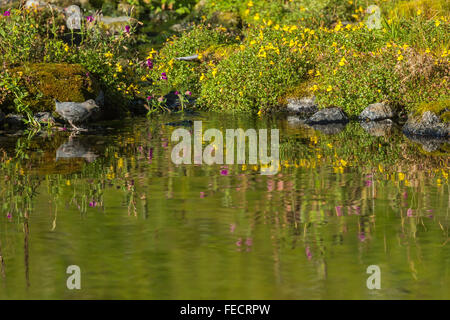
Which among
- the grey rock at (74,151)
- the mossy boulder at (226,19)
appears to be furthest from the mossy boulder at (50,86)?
the mossy boulder at (226,19)

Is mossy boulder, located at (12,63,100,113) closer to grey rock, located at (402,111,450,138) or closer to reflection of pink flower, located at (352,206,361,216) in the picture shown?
grey rock, located at (402,111,450,138)

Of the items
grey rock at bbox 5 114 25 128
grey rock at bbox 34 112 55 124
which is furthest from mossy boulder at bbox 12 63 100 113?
grey rock at bbox 5 114 25 128

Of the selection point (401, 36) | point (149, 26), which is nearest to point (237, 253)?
point (401, 36)

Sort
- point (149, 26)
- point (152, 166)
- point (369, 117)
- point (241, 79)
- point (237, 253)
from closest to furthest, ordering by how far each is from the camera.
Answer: point (237, 253), point (152, 166), point (369, 117), point (241, 79), point (149, 26)

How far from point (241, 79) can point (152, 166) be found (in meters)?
6.15

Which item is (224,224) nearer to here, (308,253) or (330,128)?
(308,253)

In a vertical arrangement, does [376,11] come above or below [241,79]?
above

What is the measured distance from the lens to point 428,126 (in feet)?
47.5

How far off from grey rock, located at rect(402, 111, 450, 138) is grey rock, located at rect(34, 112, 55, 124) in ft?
19.9

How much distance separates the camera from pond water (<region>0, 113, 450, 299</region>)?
620 cm

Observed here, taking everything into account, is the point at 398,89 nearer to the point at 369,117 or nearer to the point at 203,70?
the point at 369,117

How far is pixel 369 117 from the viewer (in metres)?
16.0

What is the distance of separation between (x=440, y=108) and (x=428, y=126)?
0.37m

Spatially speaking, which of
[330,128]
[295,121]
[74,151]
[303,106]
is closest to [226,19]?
[303,106]
